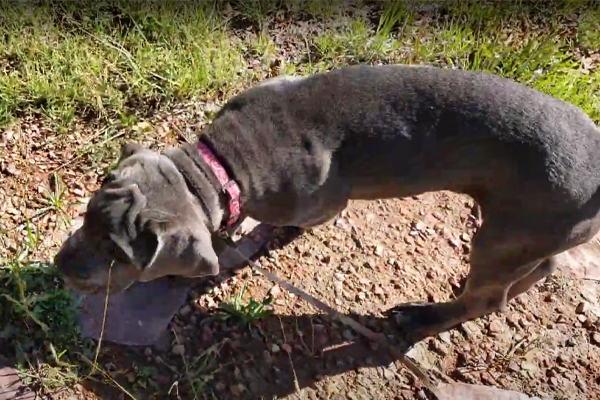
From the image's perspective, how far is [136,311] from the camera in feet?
13.4

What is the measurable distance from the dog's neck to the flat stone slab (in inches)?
27.9

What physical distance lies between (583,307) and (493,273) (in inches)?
45.4

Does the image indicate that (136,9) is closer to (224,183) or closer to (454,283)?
(224,183)

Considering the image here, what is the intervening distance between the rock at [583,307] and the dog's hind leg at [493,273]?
0.61 meters

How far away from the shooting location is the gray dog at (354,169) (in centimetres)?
345

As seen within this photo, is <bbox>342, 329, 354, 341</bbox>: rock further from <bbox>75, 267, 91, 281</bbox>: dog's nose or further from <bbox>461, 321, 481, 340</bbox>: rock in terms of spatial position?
<bbox>75, 267, 91, 281</bbox>: dog's nose

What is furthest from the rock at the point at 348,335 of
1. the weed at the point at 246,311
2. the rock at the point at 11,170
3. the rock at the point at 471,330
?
the rock at the point at 11,170

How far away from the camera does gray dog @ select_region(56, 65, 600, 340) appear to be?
11.3 feet

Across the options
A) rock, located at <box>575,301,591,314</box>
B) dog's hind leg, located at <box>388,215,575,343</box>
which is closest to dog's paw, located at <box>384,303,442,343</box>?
dog's hind leg, located at <box>388,215,575,343</box>

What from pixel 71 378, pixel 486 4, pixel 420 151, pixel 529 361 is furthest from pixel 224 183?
pixel 486 4

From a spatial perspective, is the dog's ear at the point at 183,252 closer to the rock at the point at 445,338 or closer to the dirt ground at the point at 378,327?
the dirt ground at the point at 378,327

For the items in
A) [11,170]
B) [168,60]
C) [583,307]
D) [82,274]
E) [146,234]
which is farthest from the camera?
[168,60]

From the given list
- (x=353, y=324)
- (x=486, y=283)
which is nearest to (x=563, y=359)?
(x=486, y=283)

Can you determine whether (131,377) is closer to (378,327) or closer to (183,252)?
(183,252)
